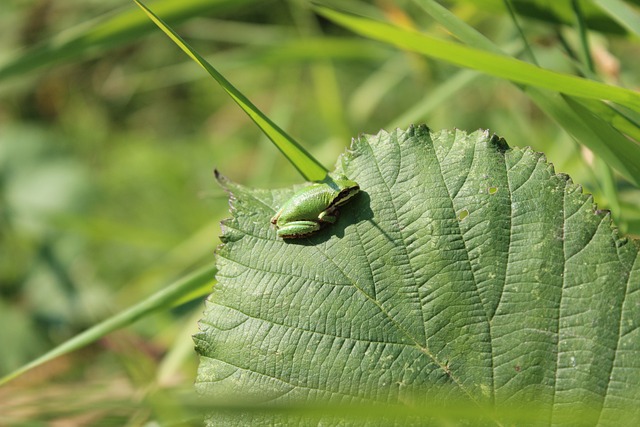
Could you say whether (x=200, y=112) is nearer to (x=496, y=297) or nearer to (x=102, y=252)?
(x=102, y=252)

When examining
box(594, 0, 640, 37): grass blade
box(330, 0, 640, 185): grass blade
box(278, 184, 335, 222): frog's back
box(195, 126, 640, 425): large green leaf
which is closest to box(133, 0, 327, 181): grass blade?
box(278, 184, 335, 222): frog's back

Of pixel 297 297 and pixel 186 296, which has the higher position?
pixel 186 296

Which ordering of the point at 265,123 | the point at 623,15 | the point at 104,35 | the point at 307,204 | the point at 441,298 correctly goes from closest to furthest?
1. the point at 441,298
2. the point at 307,204
3. the point at 265,123
4. the point at 623,15
5. the point at 104,35

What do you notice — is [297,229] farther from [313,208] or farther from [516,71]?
[516,71]

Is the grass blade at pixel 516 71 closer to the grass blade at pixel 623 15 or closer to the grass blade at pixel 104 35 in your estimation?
the grass blade at pixel 623 15

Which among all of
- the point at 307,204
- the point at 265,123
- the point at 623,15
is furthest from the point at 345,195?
the point at 623,15

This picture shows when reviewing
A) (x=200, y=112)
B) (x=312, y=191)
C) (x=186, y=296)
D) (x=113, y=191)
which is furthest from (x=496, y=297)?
(x=200, y=112)

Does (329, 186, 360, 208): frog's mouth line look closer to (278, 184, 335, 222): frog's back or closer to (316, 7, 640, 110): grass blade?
(278, 184, 335, 222): frog's back
